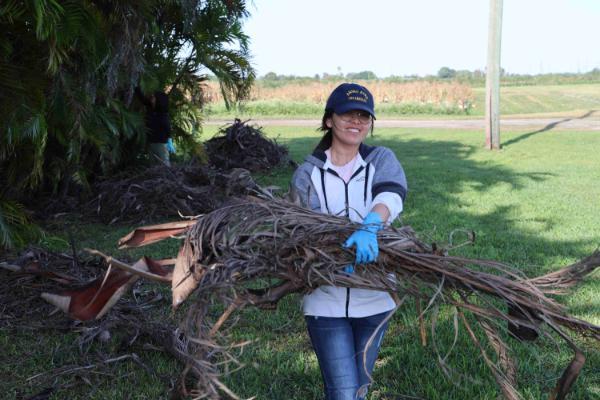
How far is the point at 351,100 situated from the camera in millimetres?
2828

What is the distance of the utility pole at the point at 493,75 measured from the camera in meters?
15.0

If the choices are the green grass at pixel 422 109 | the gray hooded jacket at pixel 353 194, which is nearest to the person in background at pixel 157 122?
the gray hooded jacket at pixel 353 194

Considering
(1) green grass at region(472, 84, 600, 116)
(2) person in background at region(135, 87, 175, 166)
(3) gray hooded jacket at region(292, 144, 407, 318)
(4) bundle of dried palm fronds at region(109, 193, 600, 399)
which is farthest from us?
(1) green grass at region(472, 84, 600, 116)

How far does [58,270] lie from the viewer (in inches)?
197

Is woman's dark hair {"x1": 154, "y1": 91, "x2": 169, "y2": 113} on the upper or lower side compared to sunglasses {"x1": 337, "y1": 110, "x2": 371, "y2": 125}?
lower

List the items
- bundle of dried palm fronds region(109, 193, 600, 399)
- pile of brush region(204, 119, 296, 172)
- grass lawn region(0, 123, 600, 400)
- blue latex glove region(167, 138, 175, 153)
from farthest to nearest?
pile of brush region(204, 119, 296, 172), blue latex glove region(167, 138, 175, 153), grass lawn region(0, 123, 600, 400), bundle of dried palm fronds region(109, 193, 600, 399)

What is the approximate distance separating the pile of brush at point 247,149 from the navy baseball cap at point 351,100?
9623mm

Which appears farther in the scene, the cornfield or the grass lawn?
the cornfield

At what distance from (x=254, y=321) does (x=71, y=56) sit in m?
3.90

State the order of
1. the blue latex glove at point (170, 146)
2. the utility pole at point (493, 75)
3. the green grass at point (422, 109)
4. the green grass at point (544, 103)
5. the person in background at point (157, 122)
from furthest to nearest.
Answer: the green grass at point (544, 103) → the green grass at point (422, 109) → the utility pole at point (493, 75) → the blue latex glove at point (170, 146) → the person in background at point (157, 122)

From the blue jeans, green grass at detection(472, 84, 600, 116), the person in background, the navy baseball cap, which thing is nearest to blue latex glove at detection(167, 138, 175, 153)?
the person in background

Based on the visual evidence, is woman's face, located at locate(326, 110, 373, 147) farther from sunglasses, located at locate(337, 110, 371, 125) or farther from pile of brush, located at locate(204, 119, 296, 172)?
pile of brush, located at locate(204, 119, 296, 172)

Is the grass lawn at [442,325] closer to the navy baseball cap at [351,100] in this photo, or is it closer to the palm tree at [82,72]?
the navy baseball cap at [351,100]

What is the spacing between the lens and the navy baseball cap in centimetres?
282
